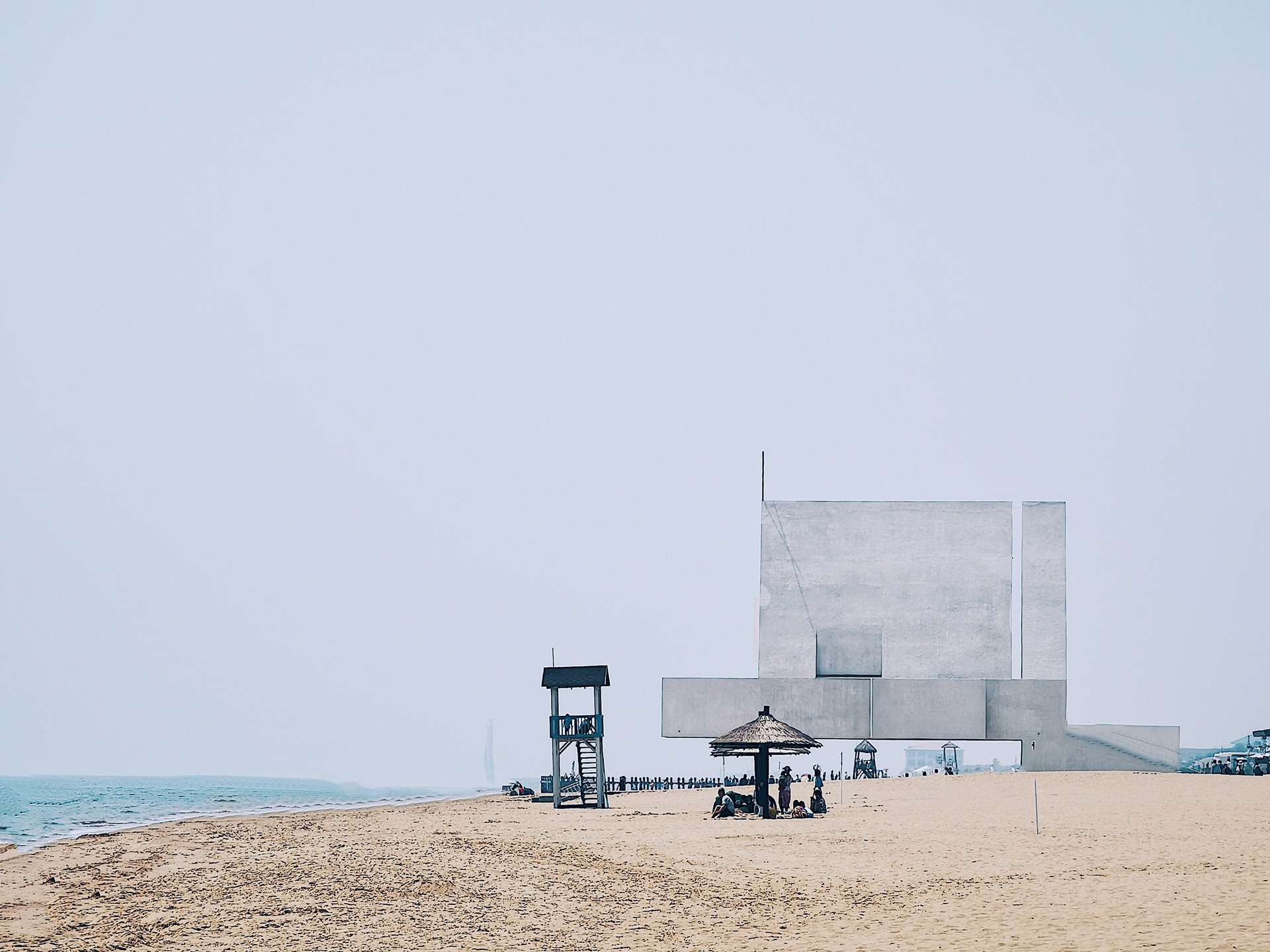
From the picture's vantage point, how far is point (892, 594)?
180 feet

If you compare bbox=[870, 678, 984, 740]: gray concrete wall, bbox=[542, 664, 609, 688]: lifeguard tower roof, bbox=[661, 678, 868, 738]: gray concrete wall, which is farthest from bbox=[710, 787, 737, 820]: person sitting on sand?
bbox=[870, 678, 984, 740]: gray concrete wall

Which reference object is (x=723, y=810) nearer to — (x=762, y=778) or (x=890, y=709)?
(x=762, y=778)

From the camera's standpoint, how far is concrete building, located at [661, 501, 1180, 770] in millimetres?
53531

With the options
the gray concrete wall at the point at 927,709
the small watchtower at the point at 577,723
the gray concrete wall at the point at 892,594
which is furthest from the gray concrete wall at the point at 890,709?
the small watchtower at the point at 577,723

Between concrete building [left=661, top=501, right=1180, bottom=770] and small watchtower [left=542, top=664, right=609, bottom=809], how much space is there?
54.8 feet

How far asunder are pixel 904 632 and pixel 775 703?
626 centimetres

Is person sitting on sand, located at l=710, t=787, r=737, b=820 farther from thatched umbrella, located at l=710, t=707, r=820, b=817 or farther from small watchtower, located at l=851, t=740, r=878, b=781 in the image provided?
small watchtower, located at l=851, t=740, r=878, b=781

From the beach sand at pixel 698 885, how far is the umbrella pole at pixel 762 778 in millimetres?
1313

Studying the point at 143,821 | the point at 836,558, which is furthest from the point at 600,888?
the point at 836,558

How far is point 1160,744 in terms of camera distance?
5134cm

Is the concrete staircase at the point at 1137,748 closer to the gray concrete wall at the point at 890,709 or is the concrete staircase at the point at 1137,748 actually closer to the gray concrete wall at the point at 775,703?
the gray concrete wall at the point at 890,709

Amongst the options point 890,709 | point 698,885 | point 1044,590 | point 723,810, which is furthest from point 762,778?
point 1044,590

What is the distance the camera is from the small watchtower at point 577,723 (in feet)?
120

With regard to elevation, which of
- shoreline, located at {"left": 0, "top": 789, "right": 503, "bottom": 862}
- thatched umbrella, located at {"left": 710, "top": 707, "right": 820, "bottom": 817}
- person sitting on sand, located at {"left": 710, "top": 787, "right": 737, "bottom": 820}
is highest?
thatched umbrella, located at {"left": 710, "top": 707, "right": 820, "bottom": 817}
